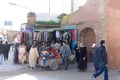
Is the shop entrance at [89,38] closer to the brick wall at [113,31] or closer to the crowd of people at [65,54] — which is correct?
the crowd of people at [65,54]

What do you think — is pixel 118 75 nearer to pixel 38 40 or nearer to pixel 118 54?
pixel 118 54

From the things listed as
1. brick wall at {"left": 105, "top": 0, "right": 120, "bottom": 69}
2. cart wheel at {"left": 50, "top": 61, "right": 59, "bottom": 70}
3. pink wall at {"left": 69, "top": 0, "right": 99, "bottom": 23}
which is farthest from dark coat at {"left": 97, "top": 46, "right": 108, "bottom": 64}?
pink wall at {"left": 69, "top": 0, "right": 99, "bottom": 23}

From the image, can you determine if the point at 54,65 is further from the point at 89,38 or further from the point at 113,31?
the point at 89,38

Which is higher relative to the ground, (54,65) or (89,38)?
(89,38)

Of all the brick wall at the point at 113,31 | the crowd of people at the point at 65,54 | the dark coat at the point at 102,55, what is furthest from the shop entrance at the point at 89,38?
the dark coat at the point at 102,55

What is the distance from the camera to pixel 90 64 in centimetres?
1966

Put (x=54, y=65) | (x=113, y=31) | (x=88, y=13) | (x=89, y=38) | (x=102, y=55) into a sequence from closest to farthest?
(x=102, y=55)
(x=113, y=31)
(x=54, y=65)
(x=88, y=13)
(x=89, y=38)

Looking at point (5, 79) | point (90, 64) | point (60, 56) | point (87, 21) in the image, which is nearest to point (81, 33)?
point (87, 21)

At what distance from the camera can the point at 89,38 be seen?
21.1 meters

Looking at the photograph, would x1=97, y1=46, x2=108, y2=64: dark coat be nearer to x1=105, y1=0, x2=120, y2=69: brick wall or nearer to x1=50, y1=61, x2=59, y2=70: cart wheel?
x1=105, y1=0, x2=120, y2=69: brick wall

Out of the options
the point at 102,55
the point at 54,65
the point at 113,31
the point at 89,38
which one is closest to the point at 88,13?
the point at 89,38

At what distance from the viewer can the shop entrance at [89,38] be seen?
67.5 ft

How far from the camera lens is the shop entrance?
2058 cm

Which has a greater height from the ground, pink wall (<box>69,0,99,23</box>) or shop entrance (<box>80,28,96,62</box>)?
pink wall (<box>69,0,99,23</box>)
